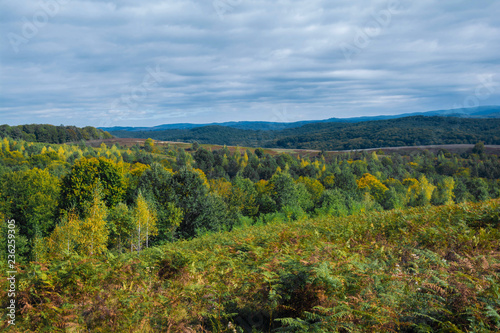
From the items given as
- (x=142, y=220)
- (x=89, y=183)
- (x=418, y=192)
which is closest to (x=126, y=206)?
(x=142, y=220)

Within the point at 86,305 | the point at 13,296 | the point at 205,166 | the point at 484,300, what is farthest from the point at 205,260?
the point at 205,166

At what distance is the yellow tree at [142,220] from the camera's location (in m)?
34.6

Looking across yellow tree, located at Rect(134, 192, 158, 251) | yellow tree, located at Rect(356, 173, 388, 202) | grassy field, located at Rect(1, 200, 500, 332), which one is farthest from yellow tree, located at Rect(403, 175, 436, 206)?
grassy field, located at Rect(1, 200, 500, 332)

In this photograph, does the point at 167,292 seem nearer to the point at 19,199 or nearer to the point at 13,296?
the point at 13,296

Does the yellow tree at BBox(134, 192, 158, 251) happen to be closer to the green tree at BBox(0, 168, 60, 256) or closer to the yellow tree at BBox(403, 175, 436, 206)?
the green tree at BBox(0, 168, 60, 256)

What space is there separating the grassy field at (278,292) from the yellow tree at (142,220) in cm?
2735

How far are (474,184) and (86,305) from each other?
12511 cm

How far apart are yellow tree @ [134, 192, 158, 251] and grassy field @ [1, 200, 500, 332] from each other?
89.7 feet

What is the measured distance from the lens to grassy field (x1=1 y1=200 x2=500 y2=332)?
4492mm

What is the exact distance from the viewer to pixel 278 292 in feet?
17.9

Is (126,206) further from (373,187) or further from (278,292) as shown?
(373,187)

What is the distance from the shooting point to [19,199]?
46875 millimetres

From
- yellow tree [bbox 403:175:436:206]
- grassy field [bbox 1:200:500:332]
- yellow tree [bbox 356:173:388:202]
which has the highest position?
grassy field [bbox 1:200:500:332]

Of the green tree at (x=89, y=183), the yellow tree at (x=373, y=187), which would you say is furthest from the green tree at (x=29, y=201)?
the yellow tree at (x=373, y=187)
